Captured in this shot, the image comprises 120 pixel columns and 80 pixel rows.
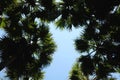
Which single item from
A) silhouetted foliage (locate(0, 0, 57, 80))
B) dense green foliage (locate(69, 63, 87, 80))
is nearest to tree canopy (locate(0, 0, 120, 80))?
silhouetted foliage (locate(0, 0, 57, 80))

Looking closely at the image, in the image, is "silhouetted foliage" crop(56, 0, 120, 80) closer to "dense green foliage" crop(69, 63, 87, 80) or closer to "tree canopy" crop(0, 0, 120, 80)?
"tree canopy" crop(0, 0, 120, 80)

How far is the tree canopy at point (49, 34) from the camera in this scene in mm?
14203

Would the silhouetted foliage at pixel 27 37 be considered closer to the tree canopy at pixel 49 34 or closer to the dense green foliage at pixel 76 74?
the tree canopy at pixel 49 34

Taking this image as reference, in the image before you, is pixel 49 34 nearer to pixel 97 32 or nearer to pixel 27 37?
pixel 27 37

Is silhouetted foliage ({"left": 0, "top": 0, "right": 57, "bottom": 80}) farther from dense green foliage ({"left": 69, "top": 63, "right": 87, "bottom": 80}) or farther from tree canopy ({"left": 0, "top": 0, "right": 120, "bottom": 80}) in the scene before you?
dense green foliage ({"left": 69, "top": 63, "right": 87, "bottom": 80})

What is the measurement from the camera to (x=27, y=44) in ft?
47.6

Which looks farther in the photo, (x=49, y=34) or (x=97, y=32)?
(x=49, y=34)

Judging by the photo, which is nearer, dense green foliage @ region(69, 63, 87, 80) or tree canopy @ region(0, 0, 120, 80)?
tree canopy @ region(0, 0, 120, 80)

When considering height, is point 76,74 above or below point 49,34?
below

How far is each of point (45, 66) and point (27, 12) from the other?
2.84 metres

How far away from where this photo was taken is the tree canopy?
46.6ft

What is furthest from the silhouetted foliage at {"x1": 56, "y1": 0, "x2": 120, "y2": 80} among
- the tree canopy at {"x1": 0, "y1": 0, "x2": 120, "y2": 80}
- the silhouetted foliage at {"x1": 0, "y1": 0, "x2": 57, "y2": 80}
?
the silhouetted foliage at {"x1": 0, "y1": 0, "x2": 57, "y2": 80}

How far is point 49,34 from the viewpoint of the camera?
16.0 m

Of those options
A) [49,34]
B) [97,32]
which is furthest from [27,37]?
[97,32]
